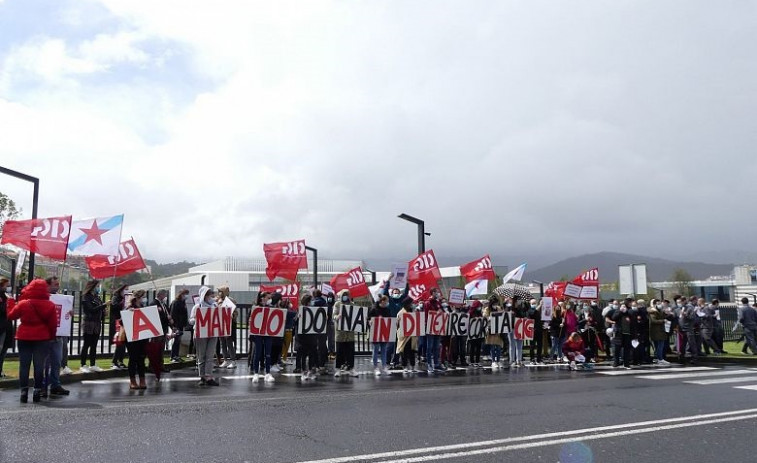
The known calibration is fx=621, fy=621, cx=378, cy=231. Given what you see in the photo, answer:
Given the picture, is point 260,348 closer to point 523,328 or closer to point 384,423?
point 384,423

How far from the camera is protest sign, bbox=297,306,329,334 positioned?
14.2m

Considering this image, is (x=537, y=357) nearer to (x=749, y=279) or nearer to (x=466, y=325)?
(x=466, y=325)

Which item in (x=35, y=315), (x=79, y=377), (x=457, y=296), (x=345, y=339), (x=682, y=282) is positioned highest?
(x=682, y=282)

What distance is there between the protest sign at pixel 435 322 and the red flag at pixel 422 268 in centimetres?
362

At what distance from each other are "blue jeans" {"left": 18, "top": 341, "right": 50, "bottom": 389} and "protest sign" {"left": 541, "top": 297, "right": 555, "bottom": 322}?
1405cm

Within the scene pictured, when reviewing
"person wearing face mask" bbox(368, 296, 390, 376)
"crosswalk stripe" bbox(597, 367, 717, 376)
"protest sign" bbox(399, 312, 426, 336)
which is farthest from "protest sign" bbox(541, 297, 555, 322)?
"person wearing face mask" bbox(368, 296, 390, 376)

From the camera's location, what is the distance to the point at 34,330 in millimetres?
10055

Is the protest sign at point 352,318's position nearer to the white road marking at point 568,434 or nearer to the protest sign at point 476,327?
the protest sign at point 476,327

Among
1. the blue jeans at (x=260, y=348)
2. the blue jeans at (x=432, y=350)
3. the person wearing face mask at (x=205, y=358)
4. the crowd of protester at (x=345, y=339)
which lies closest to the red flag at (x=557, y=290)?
the crowd of protester at (x=345, y=339)

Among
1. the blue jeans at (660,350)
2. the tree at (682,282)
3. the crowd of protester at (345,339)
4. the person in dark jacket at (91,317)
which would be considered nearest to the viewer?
the crowd of protester at (345,339)

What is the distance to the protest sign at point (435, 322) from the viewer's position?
54.5 feet

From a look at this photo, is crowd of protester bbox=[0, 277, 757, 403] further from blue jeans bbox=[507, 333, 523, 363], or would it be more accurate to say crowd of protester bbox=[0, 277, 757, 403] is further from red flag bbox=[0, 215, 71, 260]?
red flag bbox=[0, 215, 71, 260]

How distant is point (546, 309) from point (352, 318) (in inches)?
284

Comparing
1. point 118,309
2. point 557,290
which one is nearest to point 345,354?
point 118,309
